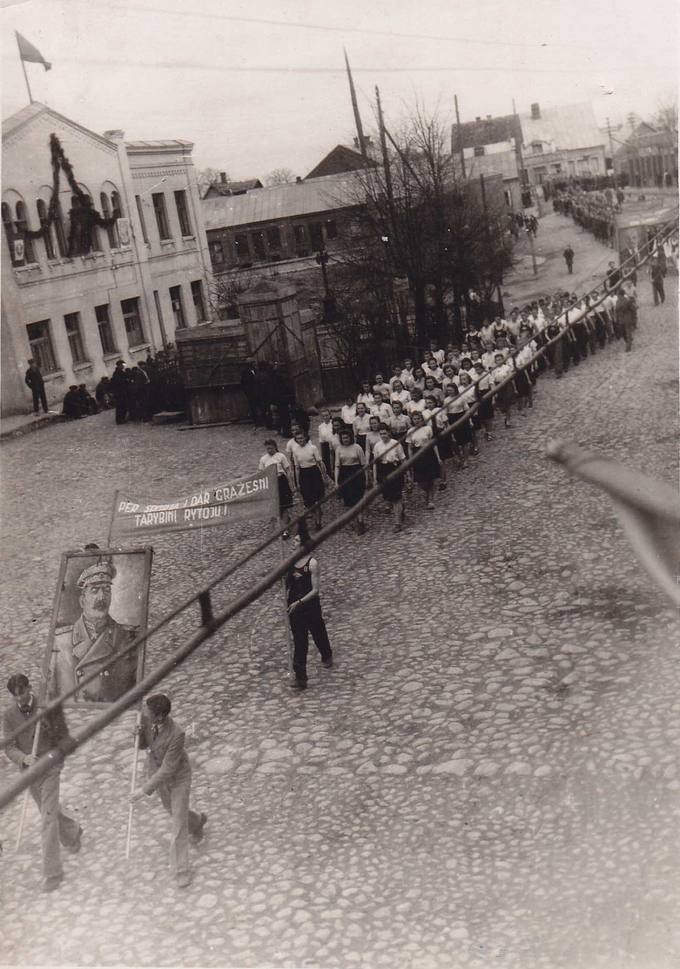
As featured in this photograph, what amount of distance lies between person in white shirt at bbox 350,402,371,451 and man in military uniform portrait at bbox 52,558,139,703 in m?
6.12

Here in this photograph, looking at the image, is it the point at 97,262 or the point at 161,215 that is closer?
the point at 97,262

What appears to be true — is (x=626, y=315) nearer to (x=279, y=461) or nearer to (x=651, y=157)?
(x=651, y=157)

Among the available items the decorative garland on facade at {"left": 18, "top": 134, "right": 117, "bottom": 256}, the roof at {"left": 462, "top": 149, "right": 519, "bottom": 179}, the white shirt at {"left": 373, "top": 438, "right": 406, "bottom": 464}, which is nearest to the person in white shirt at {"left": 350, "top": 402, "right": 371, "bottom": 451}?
the white shirt at {"left": 373, "top": 438, "right": 406, "bottom": 464}

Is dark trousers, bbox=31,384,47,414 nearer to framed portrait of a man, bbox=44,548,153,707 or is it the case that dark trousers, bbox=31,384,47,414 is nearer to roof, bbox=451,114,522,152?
framed portrait of a man, bbox=44,548,153,707

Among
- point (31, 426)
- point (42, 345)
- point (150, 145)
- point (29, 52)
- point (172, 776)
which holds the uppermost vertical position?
point (150, 145)

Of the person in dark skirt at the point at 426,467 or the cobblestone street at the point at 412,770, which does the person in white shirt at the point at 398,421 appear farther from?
the cobblestone street at the point at 412,770

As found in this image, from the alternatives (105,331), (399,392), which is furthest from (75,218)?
(399,392)

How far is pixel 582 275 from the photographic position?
32938 mm

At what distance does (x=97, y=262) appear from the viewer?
70.2 feet

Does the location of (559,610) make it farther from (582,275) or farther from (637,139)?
(582,275)

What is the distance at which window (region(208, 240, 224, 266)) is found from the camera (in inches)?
1705

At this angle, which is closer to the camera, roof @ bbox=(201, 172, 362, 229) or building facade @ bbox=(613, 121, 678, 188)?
building facade @ bbox=(613, 121, 678, 188)

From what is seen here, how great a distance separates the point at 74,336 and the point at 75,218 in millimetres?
3359

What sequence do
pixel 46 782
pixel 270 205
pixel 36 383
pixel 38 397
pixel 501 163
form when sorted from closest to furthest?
pixel 46 782
pixel 36 383
pixel 38 397
pixel 270 205
pixel 501 163
